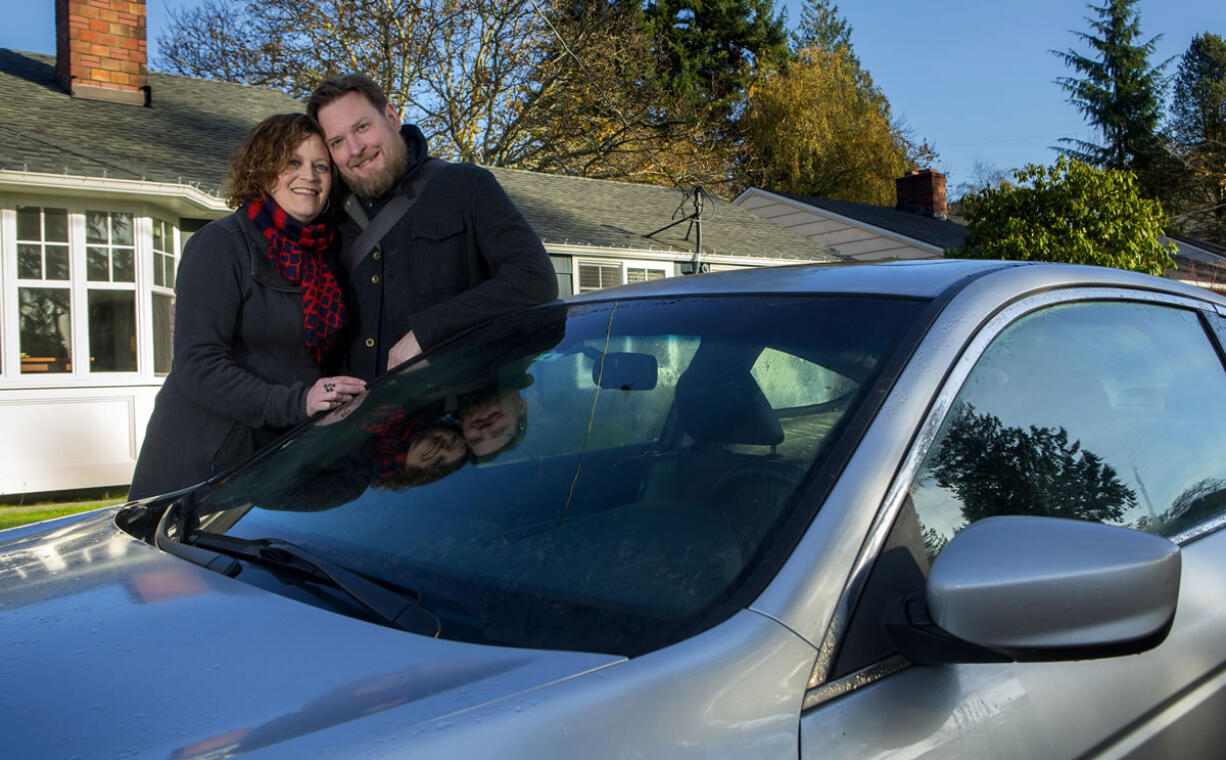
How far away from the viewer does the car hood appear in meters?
0.96

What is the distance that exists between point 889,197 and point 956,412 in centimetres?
3237

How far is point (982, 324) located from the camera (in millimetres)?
1502

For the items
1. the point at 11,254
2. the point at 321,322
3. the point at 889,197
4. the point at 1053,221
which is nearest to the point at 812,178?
the point at 889,197

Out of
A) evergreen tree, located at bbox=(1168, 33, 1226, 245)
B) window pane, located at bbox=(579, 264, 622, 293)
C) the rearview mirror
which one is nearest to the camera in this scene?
the rearview mirror

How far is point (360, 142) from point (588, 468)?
149 centimetres

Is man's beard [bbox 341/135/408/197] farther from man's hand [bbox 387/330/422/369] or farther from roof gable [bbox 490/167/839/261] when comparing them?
roof gable [bbox 490/167/839/261]

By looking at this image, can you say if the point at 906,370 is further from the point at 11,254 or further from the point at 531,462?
the point at 11,254

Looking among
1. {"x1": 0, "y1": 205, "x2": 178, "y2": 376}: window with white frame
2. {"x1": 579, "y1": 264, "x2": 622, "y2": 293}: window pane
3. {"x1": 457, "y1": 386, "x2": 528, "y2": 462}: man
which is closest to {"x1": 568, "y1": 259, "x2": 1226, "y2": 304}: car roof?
{"x1": 457, "y1": 386, "x2": 528, "y2": 462}: man

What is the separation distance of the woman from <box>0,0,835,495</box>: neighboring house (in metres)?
7.14

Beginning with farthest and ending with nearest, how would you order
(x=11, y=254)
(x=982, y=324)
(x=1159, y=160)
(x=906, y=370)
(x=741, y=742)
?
(x=1159, y=160), (x=11, y=254), (x=982, y=324), (x=906, y=370), (x=741, y=742)

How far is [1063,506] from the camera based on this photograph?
1582 millimetres

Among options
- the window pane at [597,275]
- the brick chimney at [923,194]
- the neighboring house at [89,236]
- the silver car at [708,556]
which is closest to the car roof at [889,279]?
the silver car at [708,556]

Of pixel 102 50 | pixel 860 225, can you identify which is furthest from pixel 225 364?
pixel 860 225

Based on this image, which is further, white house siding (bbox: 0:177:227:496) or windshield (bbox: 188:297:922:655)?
white house siding (bbox: 0:177:227:496)
